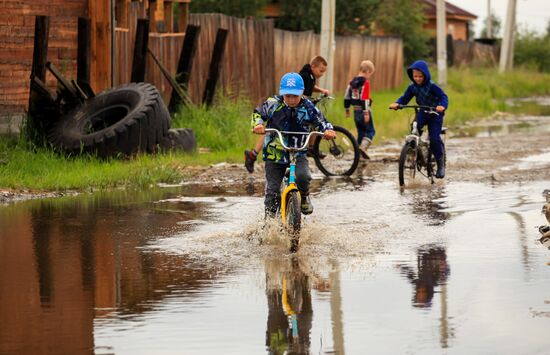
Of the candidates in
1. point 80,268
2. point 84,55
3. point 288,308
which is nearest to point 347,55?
point 84,55

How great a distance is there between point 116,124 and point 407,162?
169 inches

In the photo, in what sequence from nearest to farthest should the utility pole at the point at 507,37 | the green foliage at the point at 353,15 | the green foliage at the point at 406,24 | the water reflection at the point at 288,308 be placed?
the water reflection at the point at 288,308 → the green foliage at the point at 353,15 → the green foliage at the point at 406,24 → the utility pole at the point at 507,37

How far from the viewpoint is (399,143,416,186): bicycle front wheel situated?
16828 mm

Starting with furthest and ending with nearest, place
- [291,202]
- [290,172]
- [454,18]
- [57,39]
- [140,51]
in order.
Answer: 1. [454,18]
2. [140,51]
3. [57,39]
4. [290,172]
5. [291,202]

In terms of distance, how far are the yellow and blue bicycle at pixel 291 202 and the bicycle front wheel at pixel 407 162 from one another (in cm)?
549

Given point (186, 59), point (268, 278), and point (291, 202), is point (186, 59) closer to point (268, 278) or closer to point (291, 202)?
point (291, 202)

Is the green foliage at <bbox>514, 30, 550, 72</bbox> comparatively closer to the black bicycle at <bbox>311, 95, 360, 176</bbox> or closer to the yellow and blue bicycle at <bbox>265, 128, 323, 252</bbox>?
the black bicycle at <bbox>311, 95, 360, 176</bbox>

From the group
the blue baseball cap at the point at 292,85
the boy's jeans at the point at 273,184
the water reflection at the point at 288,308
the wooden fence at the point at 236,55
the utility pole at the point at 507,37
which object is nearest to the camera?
the water reflection at the point at 288,308

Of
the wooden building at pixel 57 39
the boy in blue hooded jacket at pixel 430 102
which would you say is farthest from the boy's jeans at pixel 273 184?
the wooden building at pixel 57 39

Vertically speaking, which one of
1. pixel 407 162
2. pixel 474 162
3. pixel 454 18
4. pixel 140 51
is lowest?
pixel 474 162

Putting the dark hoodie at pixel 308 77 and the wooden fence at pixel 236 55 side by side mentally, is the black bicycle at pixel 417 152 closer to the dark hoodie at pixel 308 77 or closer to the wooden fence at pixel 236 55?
the dark hoodie at pixel 308 77

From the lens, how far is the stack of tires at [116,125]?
18.4 m

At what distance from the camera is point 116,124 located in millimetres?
18500

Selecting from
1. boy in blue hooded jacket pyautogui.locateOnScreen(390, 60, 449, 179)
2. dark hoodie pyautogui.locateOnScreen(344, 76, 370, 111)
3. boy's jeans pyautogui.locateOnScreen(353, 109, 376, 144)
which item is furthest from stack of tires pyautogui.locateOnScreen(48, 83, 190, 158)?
boy in blue hooded jacket pyautogui.locateOnScreen(390, 60, 449, 179)
